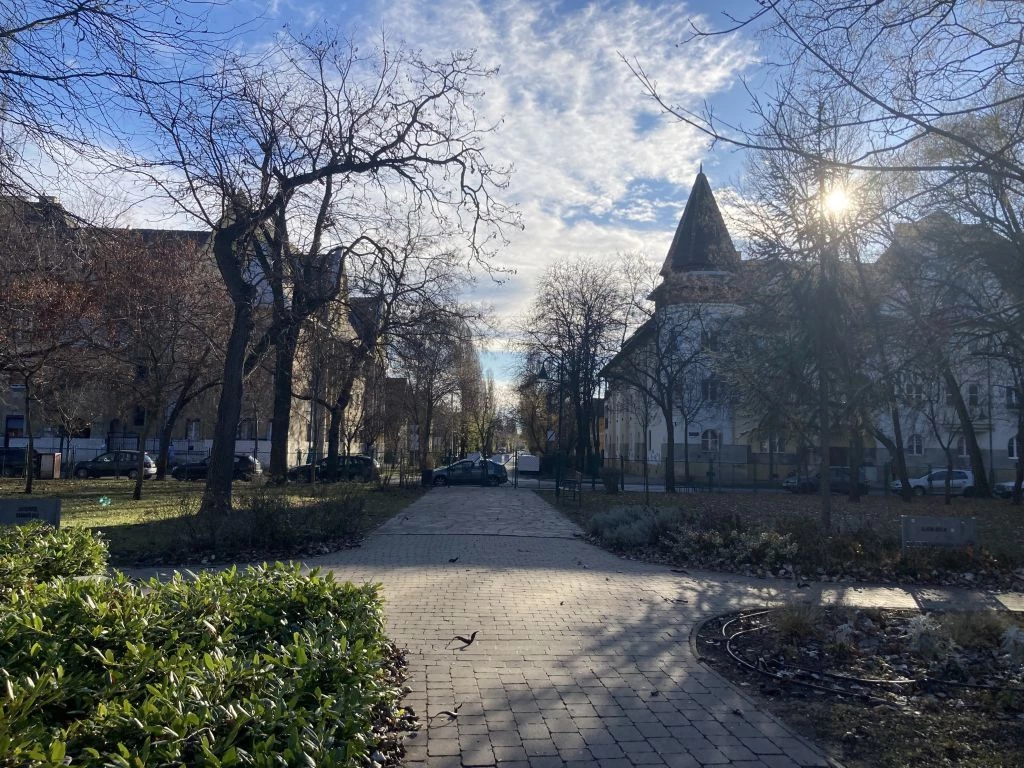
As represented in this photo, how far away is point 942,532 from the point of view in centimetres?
1387

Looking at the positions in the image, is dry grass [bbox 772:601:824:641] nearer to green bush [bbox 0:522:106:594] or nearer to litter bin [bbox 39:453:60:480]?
green bush [bbox 0:522:106:594]

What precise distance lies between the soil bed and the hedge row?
299 cm

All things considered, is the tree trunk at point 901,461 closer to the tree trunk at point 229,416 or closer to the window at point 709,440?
the tree trunk at point 229,416

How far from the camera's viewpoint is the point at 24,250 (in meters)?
10.7

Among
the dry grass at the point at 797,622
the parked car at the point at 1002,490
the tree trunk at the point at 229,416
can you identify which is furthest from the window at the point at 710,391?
the dry grass at the point at 797,622

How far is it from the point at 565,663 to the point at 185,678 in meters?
3.89

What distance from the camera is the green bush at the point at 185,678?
3.24 metres

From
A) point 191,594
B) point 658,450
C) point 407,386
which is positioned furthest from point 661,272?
point 191,594

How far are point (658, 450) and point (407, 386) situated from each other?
23748 mm

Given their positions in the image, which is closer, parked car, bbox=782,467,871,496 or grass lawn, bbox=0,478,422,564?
Answer: grass lawn, bbox=0,478,422,564

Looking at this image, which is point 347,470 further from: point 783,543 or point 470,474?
point 783,543

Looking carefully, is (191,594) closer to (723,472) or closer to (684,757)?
(684,757)

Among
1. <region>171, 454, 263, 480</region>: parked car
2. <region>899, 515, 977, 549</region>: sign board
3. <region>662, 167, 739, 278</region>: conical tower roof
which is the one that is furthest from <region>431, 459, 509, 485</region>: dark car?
<region>899, 515, 977, 549</region>: sign board

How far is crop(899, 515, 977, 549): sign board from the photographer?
541 inches
